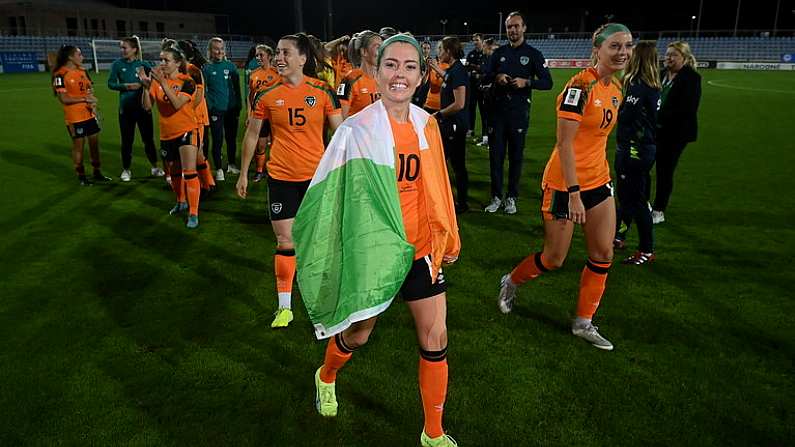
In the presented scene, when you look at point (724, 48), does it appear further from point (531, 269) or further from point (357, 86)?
point (531, 269)

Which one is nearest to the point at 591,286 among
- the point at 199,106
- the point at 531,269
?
the point at 531,269

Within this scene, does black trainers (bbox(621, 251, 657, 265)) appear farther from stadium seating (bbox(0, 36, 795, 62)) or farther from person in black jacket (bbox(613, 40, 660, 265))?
stadium seating (bbox(0, 36, 795, 62))

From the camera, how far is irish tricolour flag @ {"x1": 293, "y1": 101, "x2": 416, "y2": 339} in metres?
2.76

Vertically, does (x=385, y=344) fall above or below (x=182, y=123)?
below

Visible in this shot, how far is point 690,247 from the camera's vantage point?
21.7 feet

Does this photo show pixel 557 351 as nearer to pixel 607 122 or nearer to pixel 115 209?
pixel 607 122

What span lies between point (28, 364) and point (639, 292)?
5267mm

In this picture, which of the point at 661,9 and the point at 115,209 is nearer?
the point at 115,209

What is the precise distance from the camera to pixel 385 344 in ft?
14.4

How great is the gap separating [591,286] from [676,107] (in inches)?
152

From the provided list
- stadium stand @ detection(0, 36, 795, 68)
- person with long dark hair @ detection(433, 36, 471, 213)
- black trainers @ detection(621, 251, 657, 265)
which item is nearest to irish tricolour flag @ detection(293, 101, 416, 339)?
black trainers @ detection(621, 251, 657, 265)

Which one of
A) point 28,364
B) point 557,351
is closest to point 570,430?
point 557,351

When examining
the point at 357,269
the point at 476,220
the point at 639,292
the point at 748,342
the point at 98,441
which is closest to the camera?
the point at 357,269

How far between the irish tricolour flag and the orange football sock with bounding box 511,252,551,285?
2.07 m
